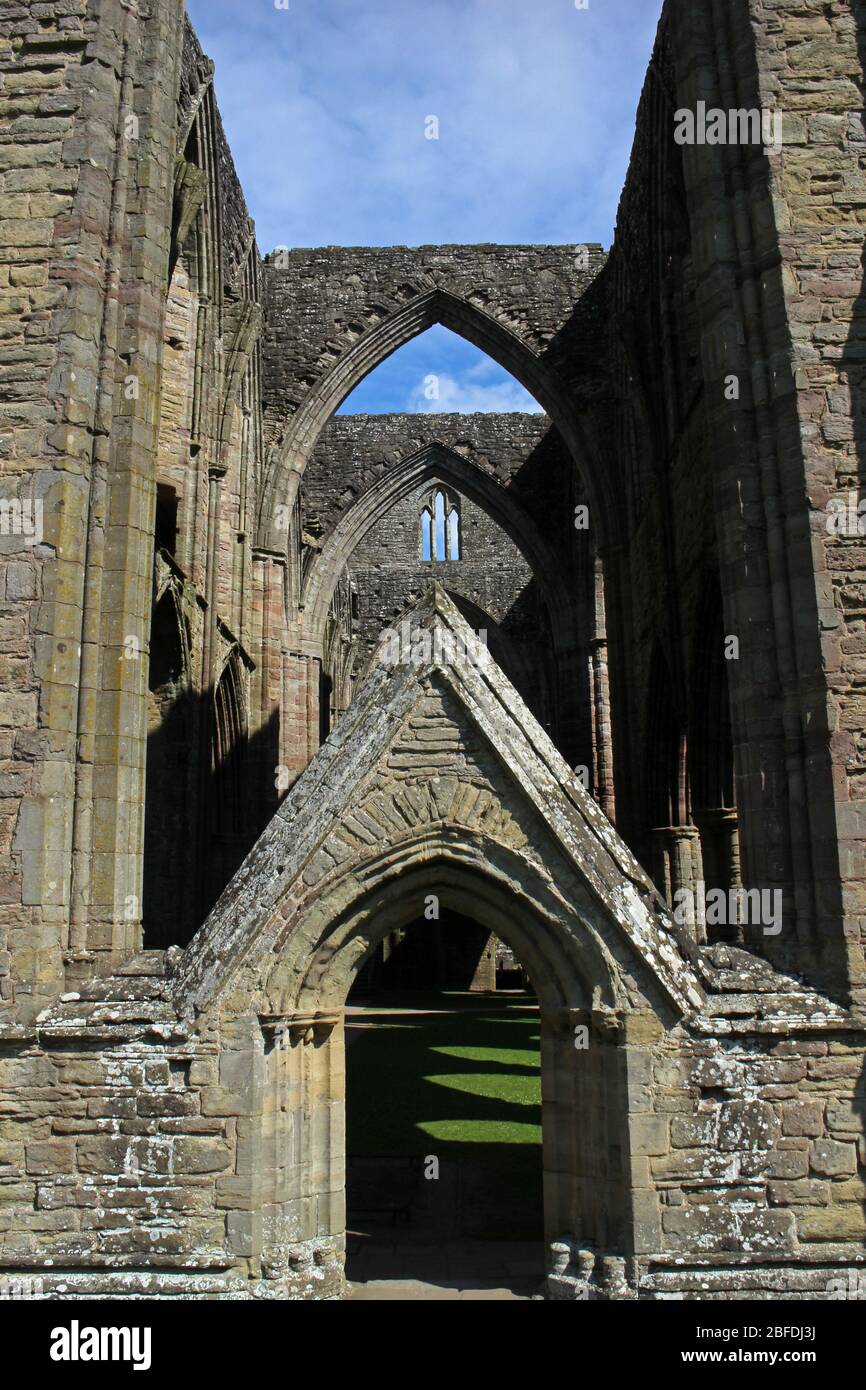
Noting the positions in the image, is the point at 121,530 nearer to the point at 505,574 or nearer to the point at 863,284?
the point at 863,284

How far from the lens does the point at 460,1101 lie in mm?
10297

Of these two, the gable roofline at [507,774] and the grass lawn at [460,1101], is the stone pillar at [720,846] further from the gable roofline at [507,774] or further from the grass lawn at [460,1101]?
the gable roofline at [507,774]

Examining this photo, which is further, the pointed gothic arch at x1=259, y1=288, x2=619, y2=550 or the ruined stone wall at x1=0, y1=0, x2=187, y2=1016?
the pointed gothic arch at x1=259, y1=288, x2=619, y2=550

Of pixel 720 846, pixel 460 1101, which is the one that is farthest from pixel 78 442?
pixel 720 846

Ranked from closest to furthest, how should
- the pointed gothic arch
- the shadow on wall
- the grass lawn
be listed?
the shadow on wall, the grass lawn, the pointed gothic arch

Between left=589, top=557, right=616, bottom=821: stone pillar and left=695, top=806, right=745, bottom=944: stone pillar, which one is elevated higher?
left=589, top=557, right=616, bottom=821: stone pillar

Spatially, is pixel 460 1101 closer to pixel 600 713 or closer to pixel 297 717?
pixel 600 713

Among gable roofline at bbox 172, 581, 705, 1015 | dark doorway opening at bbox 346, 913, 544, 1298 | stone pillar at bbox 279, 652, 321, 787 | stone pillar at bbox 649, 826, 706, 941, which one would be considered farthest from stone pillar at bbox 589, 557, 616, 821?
gable roofline at bbox 172, 581, 705, 1015

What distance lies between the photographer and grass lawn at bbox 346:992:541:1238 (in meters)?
7.79

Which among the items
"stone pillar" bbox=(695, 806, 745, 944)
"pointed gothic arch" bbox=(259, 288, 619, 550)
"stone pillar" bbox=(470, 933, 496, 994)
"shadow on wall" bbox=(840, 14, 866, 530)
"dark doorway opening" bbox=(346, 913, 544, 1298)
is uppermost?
"pointed gothic arch" bbox=(259, 288, 619, 550)

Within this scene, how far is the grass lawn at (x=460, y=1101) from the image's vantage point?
25.6 feet

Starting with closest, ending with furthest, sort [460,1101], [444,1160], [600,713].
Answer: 1. [444,1160]
2. [460,1101]
3. [600,713]

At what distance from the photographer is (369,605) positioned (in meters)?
31.2

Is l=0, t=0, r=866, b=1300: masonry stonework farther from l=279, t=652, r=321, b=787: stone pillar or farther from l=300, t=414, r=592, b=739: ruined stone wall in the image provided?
l=300, t=414, r=592, b=739: ruined stone wall
